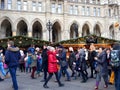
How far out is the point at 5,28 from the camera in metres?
48.4

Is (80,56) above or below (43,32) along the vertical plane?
below

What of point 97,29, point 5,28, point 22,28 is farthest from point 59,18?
point 97,29

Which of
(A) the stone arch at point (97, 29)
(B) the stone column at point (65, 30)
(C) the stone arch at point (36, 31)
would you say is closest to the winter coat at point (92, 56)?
(B) the stone column at point (65, 30)

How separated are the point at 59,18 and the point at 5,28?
413 inches

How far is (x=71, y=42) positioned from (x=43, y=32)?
1759 centimetres

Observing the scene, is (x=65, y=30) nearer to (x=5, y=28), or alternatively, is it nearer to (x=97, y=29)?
(x=97, y=29)

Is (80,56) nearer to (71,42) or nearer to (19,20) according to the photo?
(71,42)

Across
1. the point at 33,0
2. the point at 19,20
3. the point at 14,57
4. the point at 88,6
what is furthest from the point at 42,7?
the point at 14,57

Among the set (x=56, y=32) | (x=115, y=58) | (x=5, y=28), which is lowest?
(x=115, y=58)

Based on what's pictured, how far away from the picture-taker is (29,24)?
4628 cm

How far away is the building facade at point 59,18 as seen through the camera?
151 ft

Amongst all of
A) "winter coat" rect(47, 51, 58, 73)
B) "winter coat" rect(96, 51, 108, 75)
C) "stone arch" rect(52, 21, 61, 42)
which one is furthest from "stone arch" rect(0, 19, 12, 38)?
"winter coat" rect(96, 51, 108, 75)

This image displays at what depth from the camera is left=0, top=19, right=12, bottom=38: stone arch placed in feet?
155

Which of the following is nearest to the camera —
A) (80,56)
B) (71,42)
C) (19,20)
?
(80,56)
